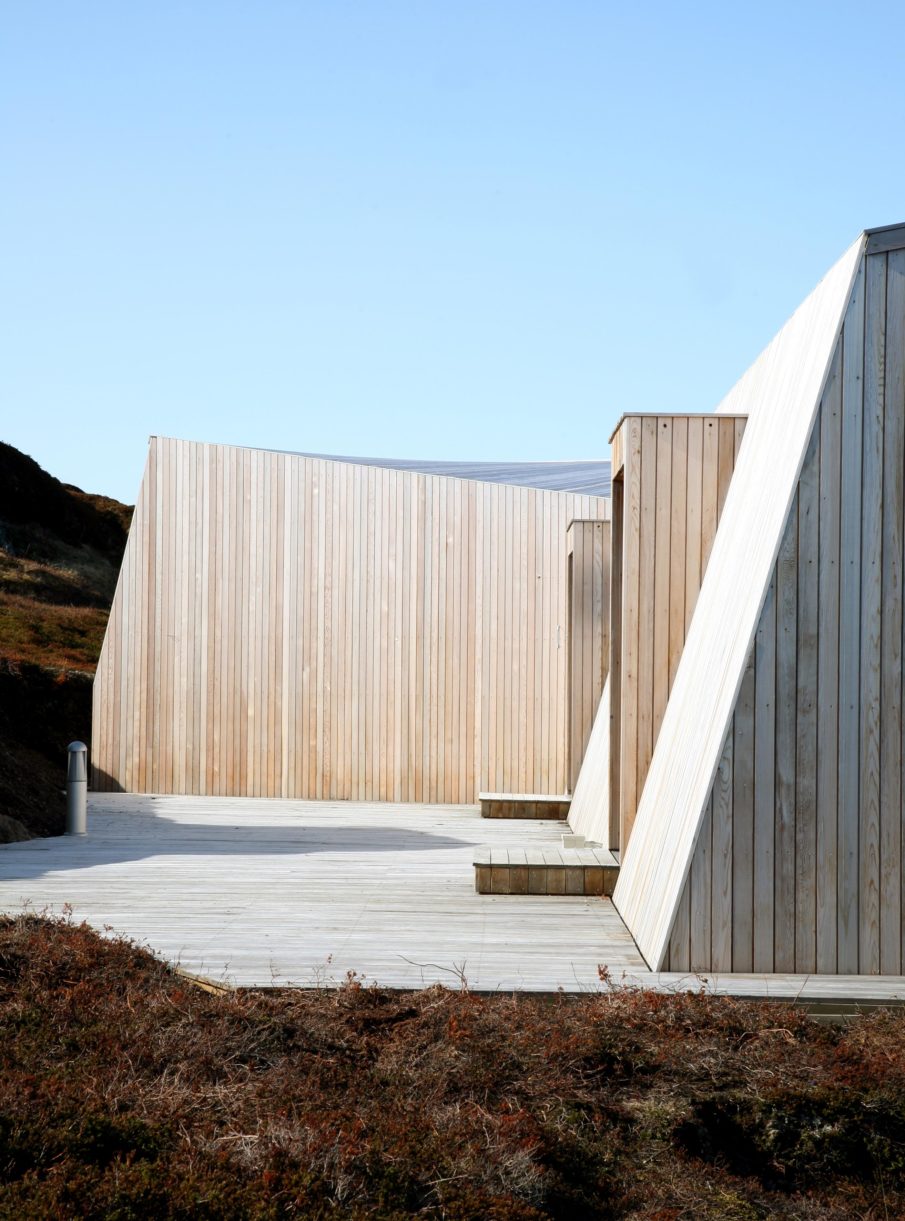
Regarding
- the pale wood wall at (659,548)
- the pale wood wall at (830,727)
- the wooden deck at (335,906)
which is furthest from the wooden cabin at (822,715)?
the pale wood wall at (659,548)

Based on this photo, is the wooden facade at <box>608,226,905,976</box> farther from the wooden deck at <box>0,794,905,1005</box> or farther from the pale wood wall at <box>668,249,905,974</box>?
the wooden deck at <box>0,794,905,1005</box>

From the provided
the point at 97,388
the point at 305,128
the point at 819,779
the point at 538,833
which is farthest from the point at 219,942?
the point at 97,388

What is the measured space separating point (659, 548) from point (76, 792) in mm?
5361

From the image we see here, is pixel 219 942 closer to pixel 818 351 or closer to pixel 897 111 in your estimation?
pixel 818 351

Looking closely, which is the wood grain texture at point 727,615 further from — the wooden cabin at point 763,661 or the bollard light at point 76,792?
the bollard light at point 76,792

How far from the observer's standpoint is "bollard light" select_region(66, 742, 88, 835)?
9.47 meters

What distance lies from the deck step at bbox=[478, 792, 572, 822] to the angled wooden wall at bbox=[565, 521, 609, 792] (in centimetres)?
34

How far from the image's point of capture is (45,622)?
22469 millimetres

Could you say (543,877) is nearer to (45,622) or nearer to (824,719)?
(824,719)

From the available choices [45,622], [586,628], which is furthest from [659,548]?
[45,622]

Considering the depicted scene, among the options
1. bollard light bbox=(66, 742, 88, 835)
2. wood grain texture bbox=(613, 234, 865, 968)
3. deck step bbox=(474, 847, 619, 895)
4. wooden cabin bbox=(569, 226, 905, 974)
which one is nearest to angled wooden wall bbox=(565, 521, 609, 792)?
deck step bbox=(474, 847, 619, 895)

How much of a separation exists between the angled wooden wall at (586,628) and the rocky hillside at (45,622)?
446cm

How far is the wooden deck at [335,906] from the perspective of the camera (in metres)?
4.79

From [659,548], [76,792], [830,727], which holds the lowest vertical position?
[76,792]
